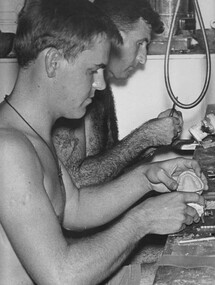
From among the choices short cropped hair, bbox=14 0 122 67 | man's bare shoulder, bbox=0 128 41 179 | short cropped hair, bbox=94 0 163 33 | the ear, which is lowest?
short cropped hair, bbox=94 0 163 33

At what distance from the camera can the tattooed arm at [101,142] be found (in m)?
2.73

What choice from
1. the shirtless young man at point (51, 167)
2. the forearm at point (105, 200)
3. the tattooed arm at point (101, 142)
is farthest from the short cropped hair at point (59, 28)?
the tattooed arm at point (101, 142)

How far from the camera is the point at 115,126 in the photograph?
123 inches

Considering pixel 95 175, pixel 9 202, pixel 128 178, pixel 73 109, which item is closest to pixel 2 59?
pixel 95 175

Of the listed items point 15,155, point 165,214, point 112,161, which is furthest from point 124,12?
point 15,155

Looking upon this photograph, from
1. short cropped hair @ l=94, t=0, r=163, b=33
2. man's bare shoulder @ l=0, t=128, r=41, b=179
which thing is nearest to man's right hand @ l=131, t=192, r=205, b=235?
man's bare shoulder @ l=0, t=128, r=41, b=179

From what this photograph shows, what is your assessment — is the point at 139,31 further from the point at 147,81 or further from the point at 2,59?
the point at 2,59

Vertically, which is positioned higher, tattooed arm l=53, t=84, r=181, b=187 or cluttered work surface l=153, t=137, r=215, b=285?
cluttered work surface l=153, t=137, r=215, b=285

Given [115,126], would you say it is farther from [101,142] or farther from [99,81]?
[99,81]

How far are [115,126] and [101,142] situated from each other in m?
0.15

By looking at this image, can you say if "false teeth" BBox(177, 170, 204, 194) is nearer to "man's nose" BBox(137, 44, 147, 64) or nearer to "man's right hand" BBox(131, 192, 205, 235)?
"man's right hand" BBox(131, 192, 205, 235)

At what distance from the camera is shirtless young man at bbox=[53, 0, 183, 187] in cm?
283

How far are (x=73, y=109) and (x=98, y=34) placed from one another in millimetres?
210

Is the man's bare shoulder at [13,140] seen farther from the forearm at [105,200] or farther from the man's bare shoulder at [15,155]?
the forearm at [105,200]
